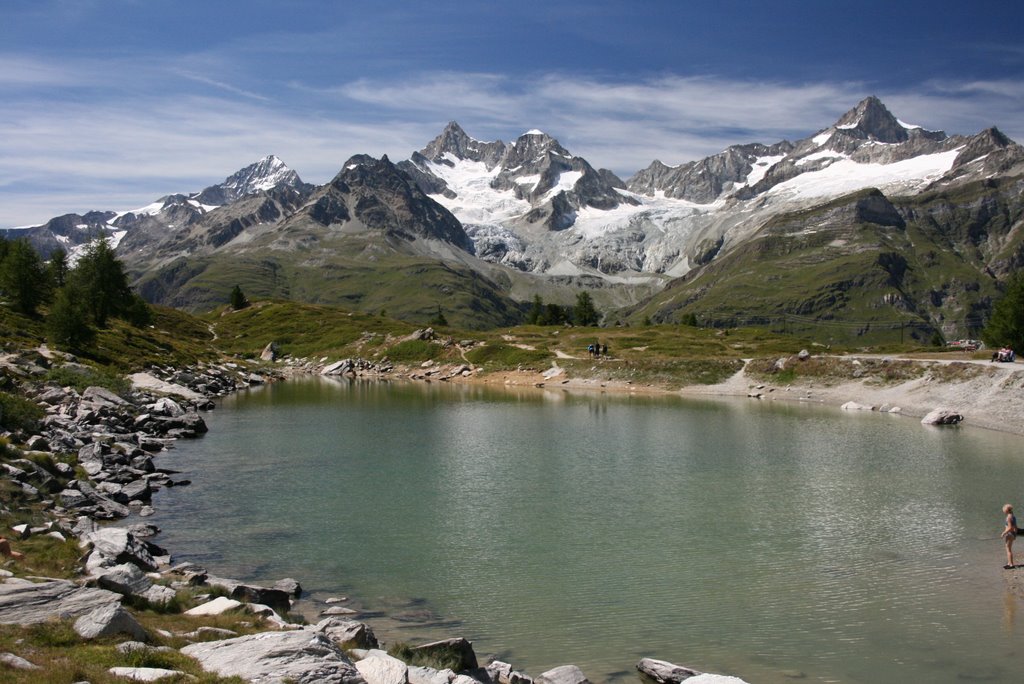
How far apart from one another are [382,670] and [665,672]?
849 cm

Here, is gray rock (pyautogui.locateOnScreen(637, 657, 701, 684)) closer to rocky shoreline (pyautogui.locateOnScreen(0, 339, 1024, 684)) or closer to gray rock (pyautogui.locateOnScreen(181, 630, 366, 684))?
rocky shoreline (pyautogui.locateOnScreen(0, 339, 1024, 684))

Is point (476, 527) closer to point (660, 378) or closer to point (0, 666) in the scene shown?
point (0, 666)

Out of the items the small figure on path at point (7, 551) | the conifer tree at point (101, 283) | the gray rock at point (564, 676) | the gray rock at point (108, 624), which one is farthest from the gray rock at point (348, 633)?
the conifer tree at point (101, 283)

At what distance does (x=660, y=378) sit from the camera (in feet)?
414

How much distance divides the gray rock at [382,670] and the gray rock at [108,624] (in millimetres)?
4997

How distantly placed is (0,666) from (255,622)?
25.6ft

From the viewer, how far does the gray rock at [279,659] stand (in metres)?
14.9

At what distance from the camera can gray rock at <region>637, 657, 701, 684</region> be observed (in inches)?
795

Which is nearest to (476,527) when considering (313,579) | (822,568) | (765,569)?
(313,579)

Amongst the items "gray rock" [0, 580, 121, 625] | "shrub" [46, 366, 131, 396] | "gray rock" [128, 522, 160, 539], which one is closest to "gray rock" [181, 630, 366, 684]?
"gray rock" [0, 580, 121, 625]

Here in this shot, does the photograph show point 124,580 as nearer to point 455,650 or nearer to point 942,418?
point 455,650

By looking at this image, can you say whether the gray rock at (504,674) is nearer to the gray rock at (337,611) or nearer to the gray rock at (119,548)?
the gray rock at (337,611)

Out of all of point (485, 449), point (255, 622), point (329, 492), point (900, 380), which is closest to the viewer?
point (255, 622)

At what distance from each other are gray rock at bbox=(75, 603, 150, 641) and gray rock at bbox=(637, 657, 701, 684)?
44.0 ft
